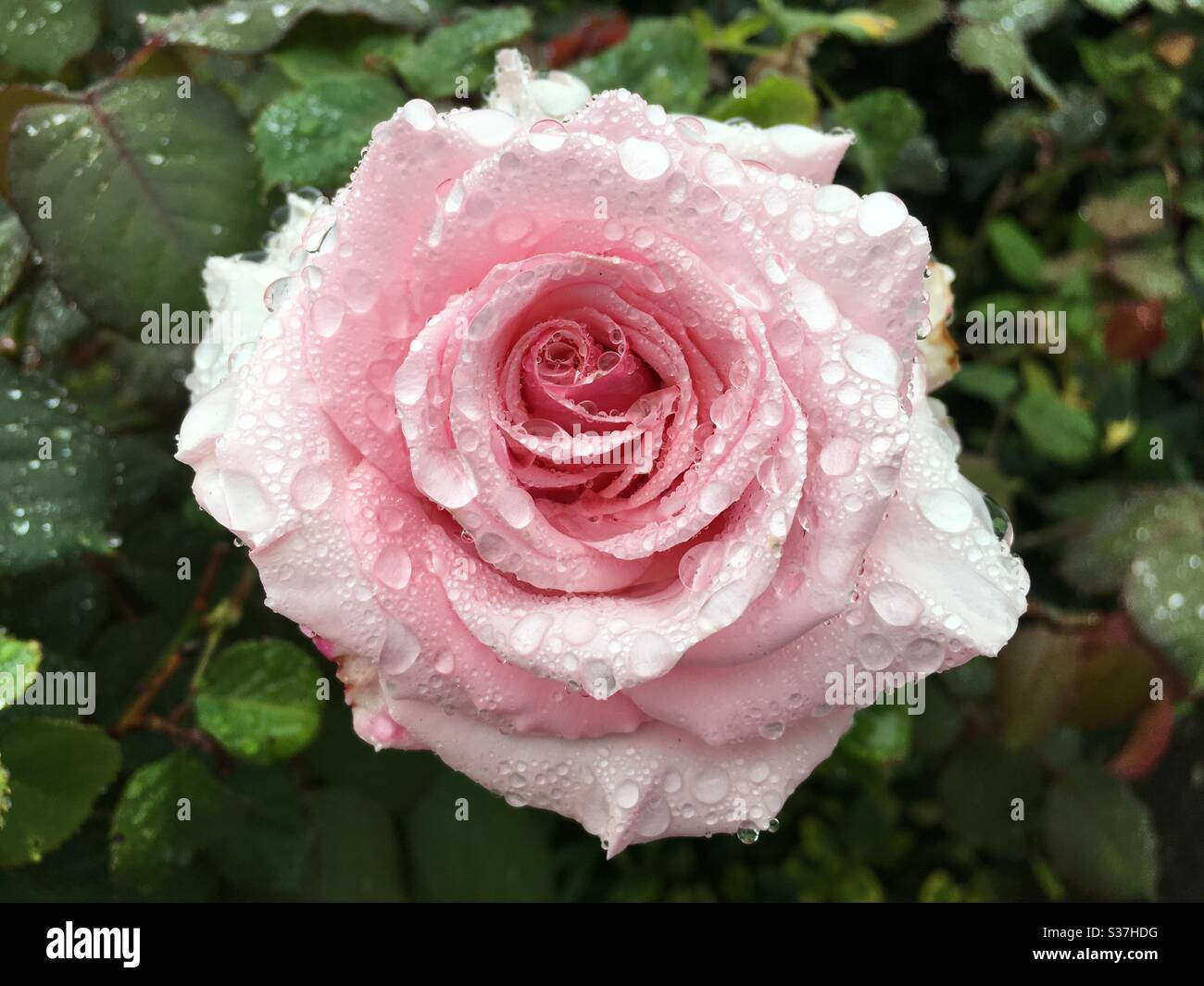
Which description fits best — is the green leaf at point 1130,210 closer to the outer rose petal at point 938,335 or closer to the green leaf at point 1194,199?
the green leaf at point 1194,199

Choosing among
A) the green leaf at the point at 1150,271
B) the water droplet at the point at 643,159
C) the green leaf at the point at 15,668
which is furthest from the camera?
the green leaf at the point at 1150,271

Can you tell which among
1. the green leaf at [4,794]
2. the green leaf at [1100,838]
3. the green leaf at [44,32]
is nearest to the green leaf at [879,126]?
the green leaf at [44,32]

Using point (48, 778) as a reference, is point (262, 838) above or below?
below

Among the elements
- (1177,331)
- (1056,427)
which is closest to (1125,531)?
(1056,427)

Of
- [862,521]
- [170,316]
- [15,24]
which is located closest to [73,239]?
[170,316]

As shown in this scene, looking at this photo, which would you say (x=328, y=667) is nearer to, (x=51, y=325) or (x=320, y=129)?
(x=51, y=325)

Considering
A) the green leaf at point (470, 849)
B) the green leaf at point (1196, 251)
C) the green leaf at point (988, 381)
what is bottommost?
the green leaf at point (470, 849)

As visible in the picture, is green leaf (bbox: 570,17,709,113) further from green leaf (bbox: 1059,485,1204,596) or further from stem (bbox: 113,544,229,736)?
green leaf (bbox: 1059,485,1204,596)

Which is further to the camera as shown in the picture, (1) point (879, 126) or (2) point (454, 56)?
(1) point (879, 126)
